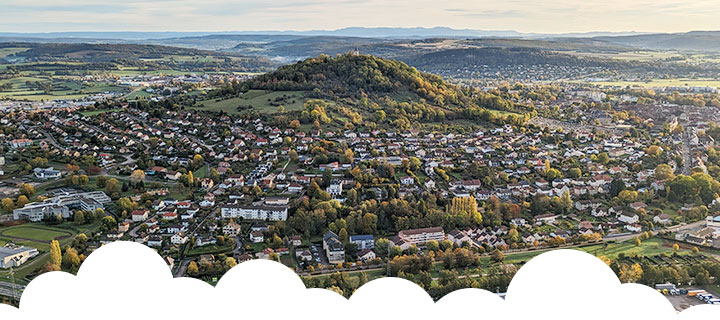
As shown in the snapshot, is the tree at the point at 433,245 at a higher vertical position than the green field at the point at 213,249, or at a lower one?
higher

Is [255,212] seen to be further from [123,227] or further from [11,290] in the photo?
[11,290]

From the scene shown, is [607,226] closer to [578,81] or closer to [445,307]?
[445,307]

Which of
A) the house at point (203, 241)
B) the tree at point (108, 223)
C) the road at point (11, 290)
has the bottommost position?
the road at point (11, 290)

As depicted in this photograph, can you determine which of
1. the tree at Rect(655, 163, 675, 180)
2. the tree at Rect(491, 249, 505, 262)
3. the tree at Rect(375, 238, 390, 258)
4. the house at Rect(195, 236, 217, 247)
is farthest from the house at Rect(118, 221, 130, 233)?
the tree at Rect(655, 163, 675, 180)

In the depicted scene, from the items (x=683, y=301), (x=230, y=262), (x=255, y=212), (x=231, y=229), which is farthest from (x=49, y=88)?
(x=683, y=301)

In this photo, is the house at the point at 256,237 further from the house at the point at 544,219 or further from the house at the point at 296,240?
→ the house at the point at 544,219

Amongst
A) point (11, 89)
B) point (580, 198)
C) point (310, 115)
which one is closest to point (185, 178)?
point (310, 115)

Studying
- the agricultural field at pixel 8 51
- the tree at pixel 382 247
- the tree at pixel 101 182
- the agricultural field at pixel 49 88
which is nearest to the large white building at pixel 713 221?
the tree at pixel 382 247
